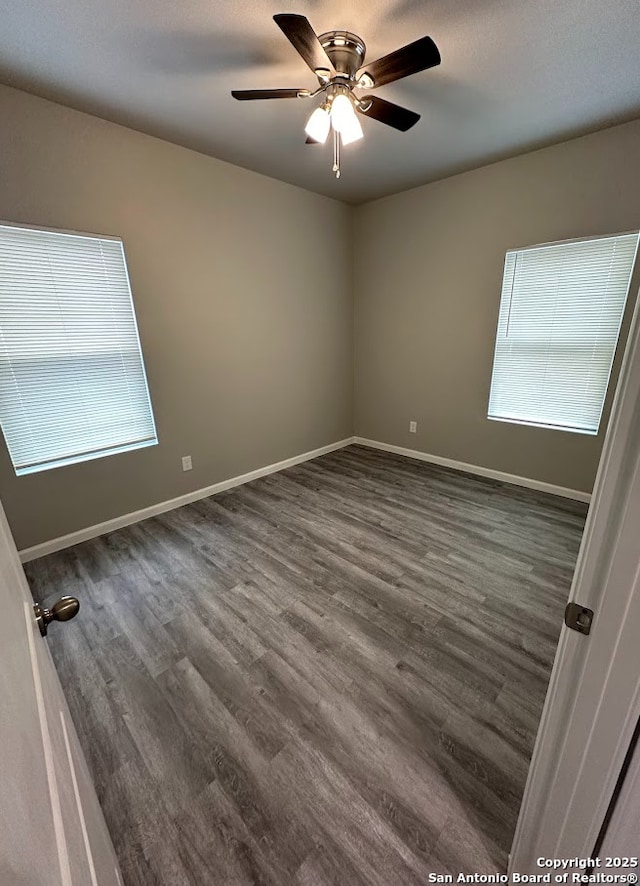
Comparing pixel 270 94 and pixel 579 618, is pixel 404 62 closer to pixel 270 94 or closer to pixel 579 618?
pixel 270 94

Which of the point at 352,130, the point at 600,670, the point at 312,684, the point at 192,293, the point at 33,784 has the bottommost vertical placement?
the point at 312,684

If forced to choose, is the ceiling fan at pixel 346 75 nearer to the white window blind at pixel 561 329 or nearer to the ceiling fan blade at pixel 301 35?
the ceiling fan blade at pixel 301 35

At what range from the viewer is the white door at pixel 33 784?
30 cm

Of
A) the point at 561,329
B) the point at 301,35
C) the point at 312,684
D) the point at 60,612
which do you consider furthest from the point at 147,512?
the point at 561,329

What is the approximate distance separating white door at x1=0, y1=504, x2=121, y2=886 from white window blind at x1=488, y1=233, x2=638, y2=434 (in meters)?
3.50

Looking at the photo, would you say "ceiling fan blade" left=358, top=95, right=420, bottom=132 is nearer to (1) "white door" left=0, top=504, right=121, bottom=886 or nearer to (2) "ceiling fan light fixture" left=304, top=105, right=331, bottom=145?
(2) "ceiling fan light fixture" left=304, top=105, right=331, bottom=145

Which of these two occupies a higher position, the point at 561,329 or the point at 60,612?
the point at 561,329

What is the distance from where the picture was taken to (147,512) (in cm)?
287

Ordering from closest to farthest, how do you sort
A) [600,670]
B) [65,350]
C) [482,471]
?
[600,670] → [65,350] → [482,471]

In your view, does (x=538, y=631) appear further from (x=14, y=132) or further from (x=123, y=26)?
(x=14, y=132)

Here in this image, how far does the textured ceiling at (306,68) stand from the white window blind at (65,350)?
80cm

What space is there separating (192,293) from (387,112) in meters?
1.75

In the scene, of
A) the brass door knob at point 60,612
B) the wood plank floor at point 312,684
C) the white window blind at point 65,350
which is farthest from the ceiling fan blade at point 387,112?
the wood plank floor at point 312,684

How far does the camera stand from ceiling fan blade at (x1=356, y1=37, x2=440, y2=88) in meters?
1.34
